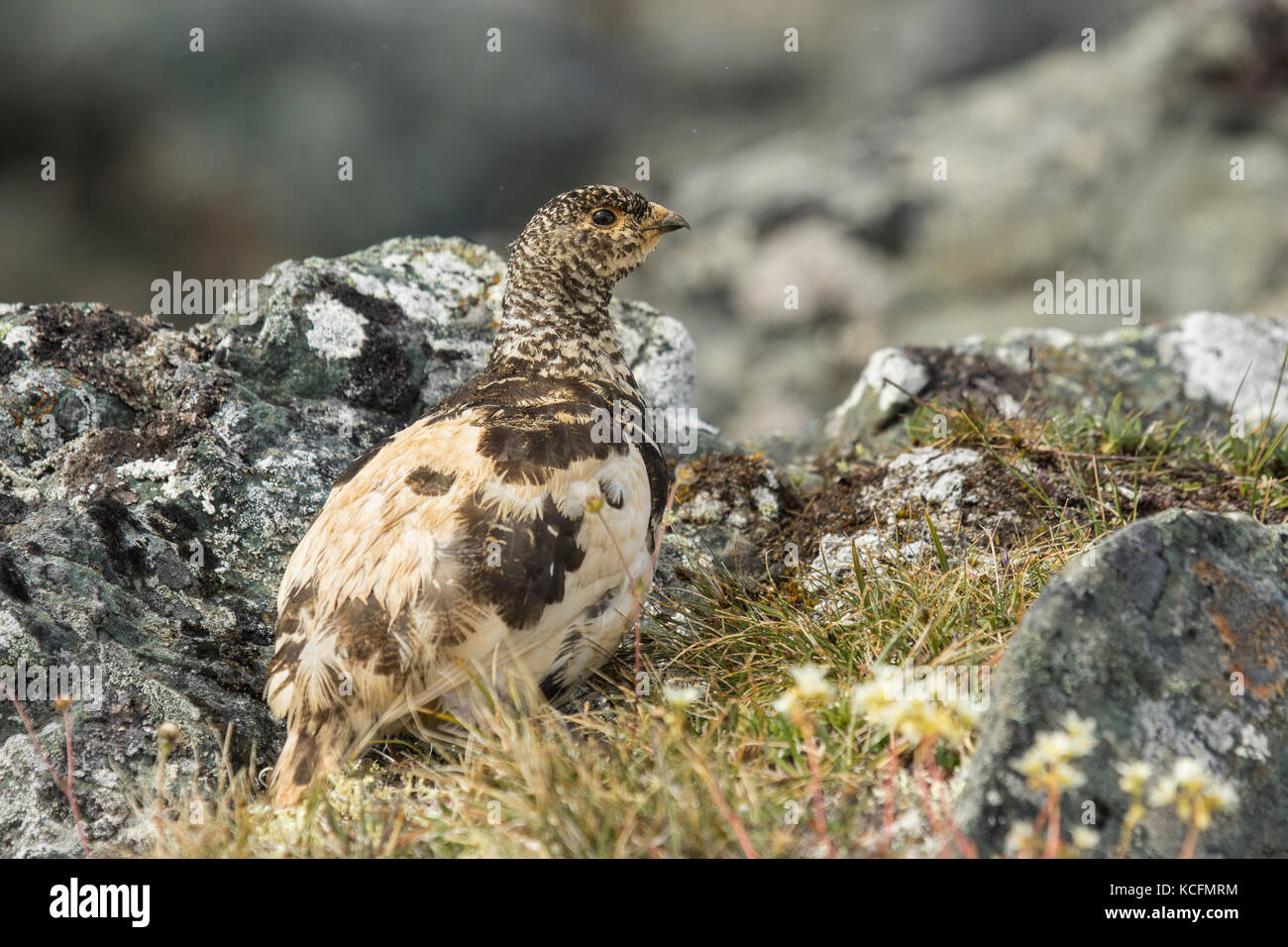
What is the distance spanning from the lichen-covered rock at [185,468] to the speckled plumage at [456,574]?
506 mm

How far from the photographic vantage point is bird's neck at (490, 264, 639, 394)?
186 inches

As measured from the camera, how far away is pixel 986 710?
2.84 metres

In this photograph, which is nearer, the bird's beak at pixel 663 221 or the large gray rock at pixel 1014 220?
the bird's beak at pixel 663 221

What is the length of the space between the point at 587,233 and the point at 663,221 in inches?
16.1

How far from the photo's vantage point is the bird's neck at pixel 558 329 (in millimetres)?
4730

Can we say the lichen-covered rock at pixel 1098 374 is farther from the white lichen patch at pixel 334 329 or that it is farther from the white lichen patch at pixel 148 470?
the white lichen patch at pixel 148 470

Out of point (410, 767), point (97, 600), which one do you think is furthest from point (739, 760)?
point (97, 600)

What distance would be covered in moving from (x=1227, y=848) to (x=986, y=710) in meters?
0.66
